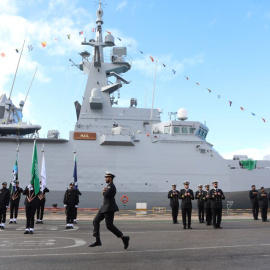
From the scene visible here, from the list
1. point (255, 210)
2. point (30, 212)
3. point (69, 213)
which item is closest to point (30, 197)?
point (30, 212)

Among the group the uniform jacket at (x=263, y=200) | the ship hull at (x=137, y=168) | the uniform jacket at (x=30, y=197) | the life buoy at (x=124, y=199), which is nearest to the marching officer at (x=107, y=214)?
the uniform jacket at (x=30, y=197)

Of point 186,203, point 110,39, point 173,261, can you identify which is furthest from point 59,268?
point 110,39

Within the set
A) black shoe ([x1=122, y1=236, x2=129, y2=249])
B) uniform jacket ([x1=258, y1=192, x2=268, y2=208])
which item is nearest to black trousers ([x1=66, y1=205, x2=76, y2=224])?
black shoe ([x1=122, y1=236, x2=129, y2=249])

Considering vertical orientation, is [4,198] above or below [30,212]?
above

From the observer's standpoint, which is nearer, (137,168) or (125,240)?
(125,240)

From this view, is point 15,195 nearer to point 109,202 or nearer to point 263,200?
point 109,202

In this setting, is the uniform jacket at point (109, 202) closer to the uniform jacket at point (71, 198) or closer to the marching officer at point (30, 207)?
the marching officer at point (30, 207)

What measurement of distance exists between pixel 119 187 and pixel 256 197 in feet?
36.0

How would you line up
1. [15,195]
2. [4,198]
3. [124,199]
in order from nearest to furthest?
1. [4,198]
2. [15,195]
3. [124,199]

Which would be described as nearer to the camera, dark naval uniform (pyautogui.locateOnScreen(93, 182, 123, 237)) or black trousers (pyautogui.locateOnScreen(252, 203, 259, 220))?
dark naval uniform (pyautogui.locateOnScreen(93, 182, 123, 237))

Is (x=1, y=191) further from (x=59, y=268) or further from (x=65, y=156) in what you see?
(x=65, y=156)

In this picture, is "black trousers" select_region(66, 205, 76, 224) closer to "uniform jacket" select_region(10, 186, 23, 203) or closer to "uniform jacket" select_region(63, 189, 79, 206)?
"uniform jacket" select_region(63, 189, 79, 206)

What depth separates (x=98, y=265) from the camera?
459cm

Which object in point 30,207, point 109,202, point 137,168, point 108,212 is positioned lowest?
point 30,207
